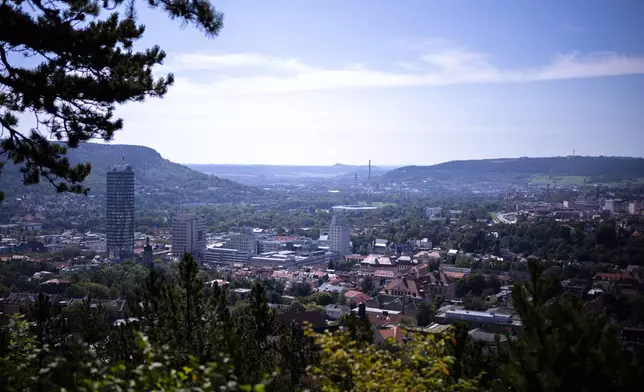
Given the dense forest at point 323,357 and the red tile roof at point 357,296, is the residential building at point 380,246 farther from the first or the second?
the dense forest at point 323,357

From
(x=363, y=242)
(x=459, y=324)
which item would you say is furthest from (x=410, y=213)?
(x=459, y=324)

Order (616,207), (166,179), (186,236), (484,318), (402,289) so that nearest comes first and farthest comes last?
1. (484,318)
2. (402,289)
3. (616,207)
4. (186,236)
5. (166,179)

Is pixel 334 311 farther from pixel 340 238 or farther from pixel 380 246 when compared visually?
pixel 380 246

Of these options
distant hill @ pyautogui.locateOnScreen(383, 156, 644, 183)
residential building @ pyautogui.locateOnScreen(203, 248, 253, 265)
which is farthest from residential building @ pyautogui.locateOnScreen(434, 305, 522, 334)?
distant hill @ pyautogui.locateOnScreen(383, 156, 644, 183)

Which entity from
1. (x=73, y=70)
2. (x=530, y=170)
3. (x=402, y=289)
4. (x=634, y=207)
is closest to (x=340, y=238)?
(x=402, y=289)

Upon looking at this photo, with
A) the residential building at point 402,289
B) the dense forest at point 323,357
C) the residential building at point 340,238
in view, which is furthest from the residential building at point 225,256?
the dense forest at point 323,357

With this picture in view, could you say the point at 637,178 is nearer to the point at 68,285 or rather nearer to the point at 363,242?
the point at 363,242

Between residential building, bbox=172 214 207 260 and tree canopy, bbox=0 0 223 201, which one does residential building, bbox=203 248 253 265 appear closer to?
residential building, bbox=172 214 207 260
